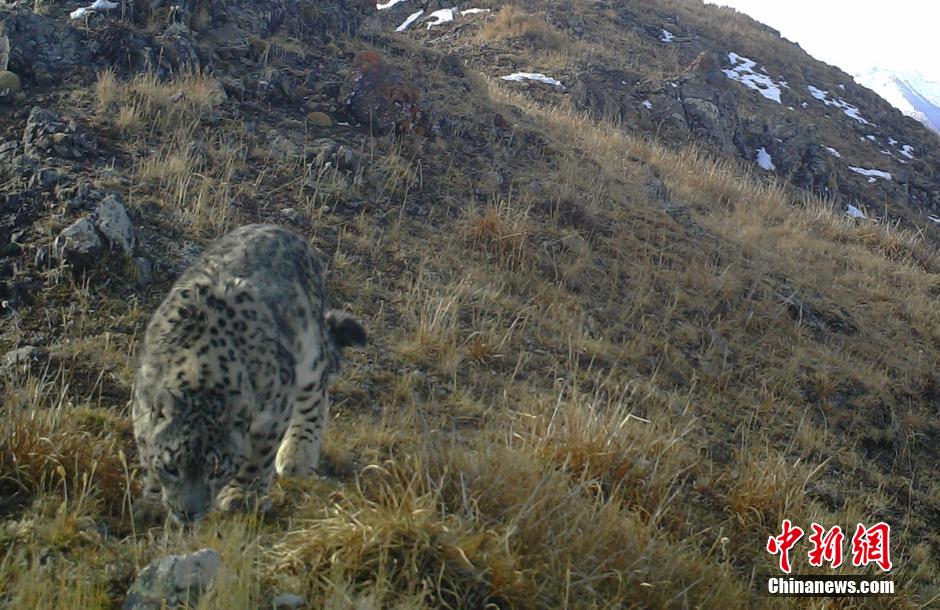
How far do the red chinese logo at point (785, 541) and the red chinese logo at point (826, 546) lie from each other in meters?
0.10

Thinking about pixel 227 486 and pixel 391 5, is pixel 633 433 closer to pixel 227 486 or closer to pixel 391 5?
pixel 227 486

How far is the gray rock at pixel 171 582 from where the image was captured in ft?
10.5

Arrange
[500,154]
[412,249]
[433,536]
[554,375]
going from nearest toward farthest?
[433,536] → [554,375] → [412,249] → [500,154]

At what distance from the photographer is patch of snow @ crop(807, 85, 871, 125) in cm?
2978

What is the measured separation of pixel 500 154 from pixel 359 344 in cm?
666

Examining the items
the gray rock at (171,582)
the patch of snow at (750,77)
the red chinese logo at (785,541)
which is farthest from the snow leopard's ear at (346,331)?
the patch of snow at (750,77)

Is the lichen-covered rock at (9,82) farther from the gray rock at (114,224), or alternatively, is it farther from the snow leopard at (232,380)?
the snow leopard at (232,380)

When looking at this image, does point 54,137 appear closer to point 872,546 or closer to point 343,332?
point 343,332

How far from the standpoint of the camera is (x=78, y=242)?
6.21 metres

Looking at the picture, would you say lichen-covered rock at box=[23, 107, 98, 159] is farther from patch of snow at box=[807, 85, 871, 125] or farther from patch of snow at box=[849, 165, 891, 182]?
patch of snow at box=[807, 85, 871, 125]

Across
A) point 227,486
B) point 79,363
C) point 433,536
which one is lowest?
point 79,363

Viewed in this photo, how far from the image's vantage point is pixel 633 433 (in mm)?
5457

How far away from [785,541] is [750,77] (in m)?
27.2

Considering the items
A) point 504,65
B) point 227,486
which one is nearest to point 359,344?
point 227,486
